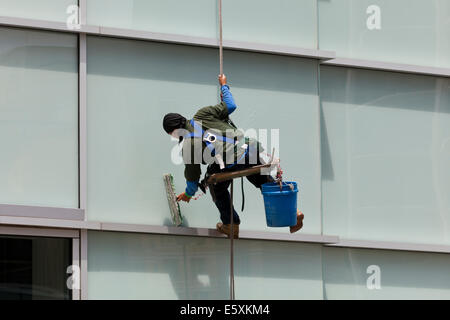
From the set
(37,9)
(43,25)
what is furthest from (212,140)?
(37,9)

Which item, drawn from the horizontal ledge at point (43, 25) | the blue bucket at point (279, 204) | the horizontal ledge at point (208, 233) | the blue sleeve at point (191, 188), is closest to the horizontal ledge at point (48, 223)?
the horizontal ledge at point (208, 233)

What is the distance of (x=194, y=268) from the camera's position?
11.5 meters

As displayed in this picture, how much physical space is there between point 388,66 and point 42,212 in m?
3.66

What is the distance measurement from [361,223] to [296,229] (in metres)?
0.97

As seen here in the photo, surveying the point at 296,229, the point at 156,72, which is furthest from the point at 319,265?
the point at 156,72

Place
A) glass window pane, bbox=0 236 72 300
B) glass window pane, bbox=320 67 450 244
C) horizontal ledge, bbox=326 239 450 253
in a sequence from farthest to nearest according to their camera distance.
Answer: glass window pane, bbox=320 67 450 244 < horizontal ledge, bbox=326 239 450 253 < glass window pane, bbox=0 236 72 300

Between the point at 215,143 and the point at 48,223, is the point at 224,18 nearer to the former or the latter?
the point at 215,143

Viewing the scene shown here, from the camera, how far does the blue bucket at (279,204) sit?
10.9 meters

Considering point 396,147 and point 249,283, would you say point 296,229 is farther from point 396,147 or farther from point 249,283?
point 396,147

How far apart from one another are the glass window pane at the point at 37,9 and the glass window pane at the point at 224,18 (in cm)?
24

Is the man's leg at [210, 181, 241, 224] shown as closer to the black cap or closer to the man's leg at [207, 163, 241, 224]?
the man's leg at [207, 163, 241, 224]

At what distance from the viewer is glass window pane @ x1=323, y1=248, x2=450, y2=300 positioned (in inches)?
473

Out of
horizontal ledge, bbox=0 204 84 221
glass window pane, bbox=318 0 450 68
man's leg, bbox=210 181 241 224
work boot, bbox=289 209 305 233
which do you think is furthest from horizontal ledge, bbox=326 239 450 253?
horizontal ledge, bbox=0 204 84 221

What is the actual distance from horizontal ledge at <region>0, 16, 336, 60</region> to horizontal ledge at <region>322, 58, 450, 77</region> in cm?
17
